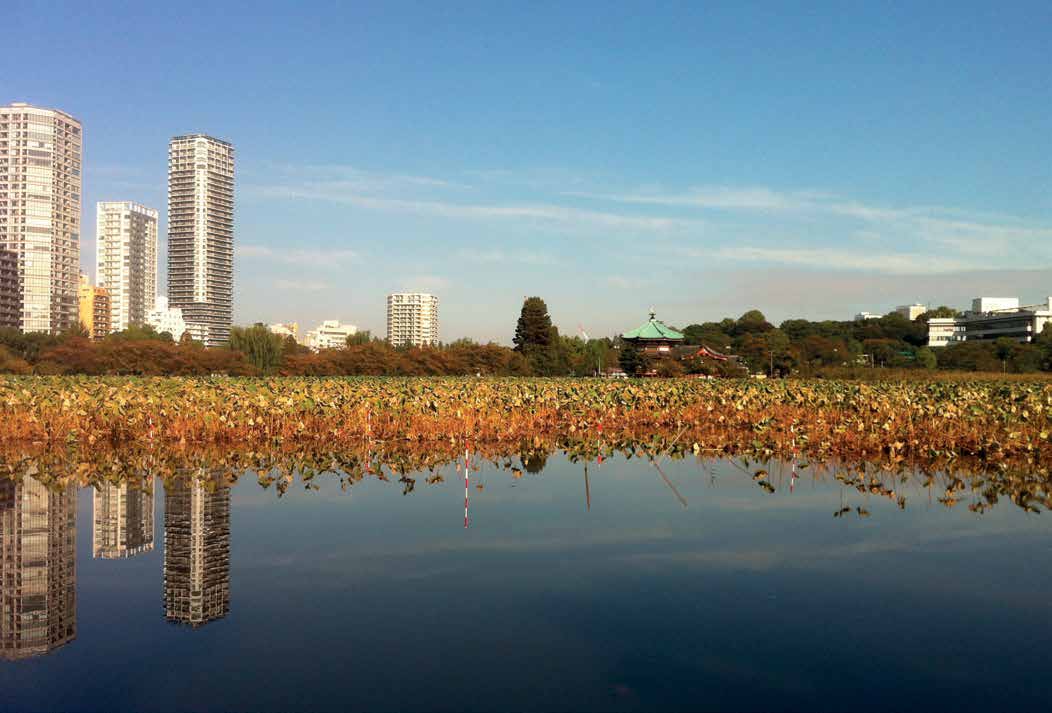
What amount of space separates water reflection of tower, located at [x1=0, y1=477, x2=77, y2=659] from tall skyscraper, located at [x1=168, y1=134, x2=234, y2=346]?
153 m

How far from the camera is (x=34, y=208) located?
134 meters

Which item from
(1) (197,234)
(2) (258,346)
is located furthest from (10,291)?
(2) (258,346)

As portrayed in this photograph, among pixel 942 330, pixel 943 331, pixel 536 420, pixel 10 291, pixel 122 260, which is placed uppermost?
pixel 122 260

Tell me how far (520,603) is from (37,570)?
207 inches

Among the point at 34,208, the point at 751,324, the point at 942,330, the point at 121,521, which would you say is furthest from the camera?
the point at 942,330

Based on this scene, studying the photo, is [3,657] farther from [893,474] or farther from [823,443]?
[823,443]

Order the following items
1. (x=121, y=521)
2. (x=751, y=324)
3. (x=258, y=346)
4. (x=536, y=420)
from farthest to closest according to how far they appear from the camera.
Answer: (x=751, y=324)
(x=258, y=346)
(x=536, y=420)
(x=121, y=521)

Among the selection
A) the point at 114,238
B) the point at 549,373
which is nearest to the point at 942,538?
the point at 549,373

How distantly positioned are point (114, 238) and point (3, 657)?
18187 cm

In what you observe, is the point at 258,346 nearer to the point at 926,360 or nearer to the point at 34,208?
the point at 926,360

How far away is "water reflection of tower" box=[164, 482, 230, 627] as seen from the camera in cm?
771

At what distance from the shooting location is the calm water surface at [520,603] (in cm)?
588

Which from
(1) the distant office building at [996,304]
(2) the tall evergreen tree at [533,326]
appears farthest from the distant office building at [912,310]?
(2) the tall evergreen tree at [533,326]

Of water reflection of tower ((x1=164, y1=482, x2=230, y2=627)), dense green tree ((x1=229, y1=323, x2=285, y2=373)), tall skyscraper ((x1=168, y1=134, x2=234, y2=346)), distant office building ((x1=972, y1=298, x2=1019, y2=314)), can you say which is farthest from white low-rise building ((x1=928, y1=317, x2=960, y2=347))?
water reflection of tower ((x1=164, y1=482, x2=230, y2=627))
